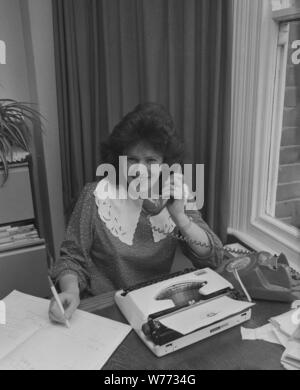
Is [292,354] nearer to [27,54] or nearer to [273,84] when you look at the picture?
[273,84]

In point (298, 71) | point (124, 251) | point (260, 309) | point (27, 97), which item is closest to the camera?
point (260, 309)

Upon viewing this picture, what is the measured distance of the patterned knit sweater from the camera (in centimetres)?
127

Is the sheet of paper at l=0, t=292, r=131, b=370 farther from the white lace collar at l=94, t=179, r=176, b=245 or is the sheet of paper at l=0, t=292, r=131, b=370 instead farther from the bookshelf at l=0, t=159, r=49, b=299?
the bookshelf at l=0, t=159, r=49, b=299

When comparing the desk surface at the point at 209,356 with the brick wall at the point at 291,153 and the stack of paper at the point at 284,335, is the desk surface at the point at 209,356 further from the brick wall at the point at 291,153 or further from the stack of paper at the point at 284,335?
the brick wall at the point at 291,153

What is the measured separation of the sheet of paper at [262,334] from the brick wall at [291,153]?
86 centimetres

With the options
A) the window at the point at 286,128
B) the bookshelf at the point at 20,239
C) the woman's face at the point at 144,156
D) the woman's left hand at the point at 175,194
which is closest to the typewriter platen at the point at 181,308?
the woman's left hand at the point at 175,194

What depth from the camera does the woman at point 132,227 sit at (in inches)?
48.8

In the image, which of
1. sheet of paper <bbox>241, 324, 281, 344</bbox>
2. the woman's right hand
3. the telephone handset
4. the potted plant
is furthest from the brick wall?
the potted plant

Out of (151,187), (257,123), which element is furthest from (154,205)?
(257,123)

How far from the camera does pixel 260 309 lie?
3.25ft

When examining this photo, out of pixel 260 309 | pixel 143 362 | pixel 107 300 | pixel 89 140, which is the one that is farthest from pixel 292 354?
pixel 89 140

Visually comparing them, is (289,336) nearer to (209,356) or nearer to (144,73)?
(209,356)

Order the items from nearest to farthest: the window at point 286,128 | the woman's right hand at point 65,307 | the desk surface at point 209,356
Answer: the desk surface at point 209,356
the woman's right hand at point 65,307
the window at point 286,128

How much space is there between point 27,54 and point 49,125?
41cm
